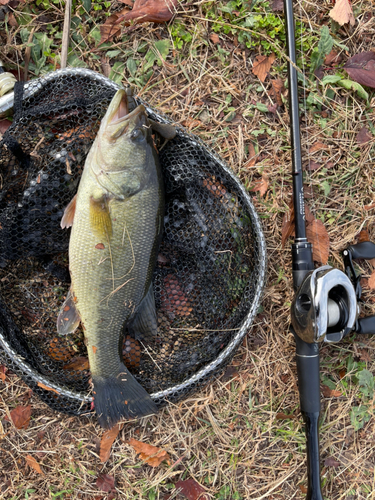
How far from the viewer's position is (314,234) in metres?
2.38

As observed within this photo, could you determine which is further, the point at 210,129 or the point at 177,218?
the point at 210,129

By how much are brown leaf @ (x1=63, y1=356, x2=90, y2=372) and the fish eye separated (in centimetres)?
132

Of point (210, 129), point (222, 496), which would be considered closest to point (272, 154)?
point (210, 129)

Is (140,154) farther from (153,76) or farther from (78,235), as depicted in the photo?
(153,76)

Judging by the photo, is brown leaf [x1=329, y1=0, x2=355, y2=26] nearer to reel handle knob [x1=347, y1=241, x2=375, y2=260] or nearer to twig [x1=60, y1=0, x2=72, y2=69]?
reel handle knob [x1=347, y1=241, x2=375, y2=260]

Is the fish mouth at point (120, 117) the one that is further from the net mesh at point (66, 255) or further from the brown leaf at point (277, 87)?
the brown leaf at point (277, 87)

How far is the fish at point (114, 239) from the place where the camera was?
1825 mm

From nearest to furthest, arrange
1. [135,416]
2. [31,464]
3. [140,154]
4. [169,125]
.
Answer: [140,154] < [169,125] < [135,416] < [31,464]

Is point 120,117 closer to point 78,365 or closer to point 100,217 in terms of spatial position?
point 100,217

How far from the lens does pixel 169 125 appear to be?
2.01 meters

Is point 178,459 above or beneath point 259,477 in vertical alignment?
above

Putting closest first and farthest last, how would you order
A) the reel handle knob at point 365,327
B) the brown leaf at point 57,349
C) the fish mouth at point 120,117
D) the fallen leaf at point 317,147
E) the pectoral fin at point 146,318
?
the fish mouth at point 120,117 → the pectoral fin at point 146,318 → the brown leaf at point 57,349 → the reel handle knob at point 365,327 → the fallen leaf at point 317,147

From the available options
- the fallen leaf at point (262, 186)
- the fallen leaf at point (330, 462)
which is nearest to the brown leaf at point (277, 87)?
the fallen leaf at point (262, 186)

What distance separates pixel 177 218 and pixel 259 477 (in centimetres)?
176
